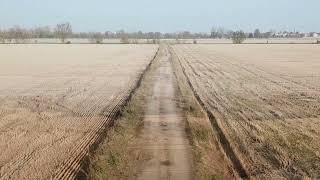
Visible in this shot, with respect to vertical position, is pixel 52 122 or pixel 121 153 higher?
pixel 121 153

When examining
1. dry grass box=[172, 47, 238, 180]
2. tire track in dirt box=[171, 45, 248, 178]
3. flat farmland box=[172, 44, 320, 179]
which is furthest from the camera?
flat farmland box=[172, 44, 320, 179]

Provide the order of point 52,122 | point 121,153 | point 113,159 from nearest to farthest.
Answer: point 113,159 → point 121,153 → point 52,122

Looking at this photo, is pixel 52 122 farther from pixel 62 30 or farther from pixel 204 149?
pixel 62 30

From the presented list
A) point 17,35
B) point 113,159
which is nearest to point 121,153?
point 113,159

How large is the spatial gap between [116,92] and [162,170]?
514 inches

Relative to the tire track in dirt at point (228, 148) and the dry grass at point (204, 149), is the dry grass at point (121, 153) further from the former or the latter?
the tire track in dirt at point (228, 148)

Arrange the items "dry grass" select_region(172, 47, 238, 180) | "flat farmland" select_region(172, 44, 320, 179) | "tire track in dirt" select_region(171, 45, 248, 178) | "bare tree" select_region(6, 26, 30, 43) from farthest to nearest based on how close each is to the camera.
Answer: "bare tree" select_region(6, 26, 30, 43)
"flat farmland" select_region(172, 44, 320, 179)
"tire track in dirt" select_region(171, 45, 248, 178)
"dry grass" select_region(172, 47, 238, 180)

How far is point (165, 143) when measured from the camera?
11141mm

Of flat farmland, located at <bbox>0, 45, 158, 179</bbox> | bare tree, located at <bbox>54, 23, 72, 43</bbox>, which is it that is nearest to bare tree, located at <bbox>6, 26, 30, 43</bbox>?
bare tree, located at <bbox>54, 23, 72, 43</bbox>

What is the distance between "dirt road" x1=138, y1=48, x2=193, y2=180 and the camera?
8.83 meters

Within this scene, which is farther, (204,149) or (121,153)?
(204,149)

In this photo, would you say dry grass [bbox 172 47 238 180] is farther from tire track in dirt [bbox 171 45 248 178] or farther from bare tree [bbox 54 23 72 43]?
bare tree [bbox 54 23 72 43]

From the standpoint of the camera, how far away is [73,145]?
433 inches

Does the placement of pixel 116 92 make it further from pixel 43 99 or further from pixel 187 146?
pixel 187 146
